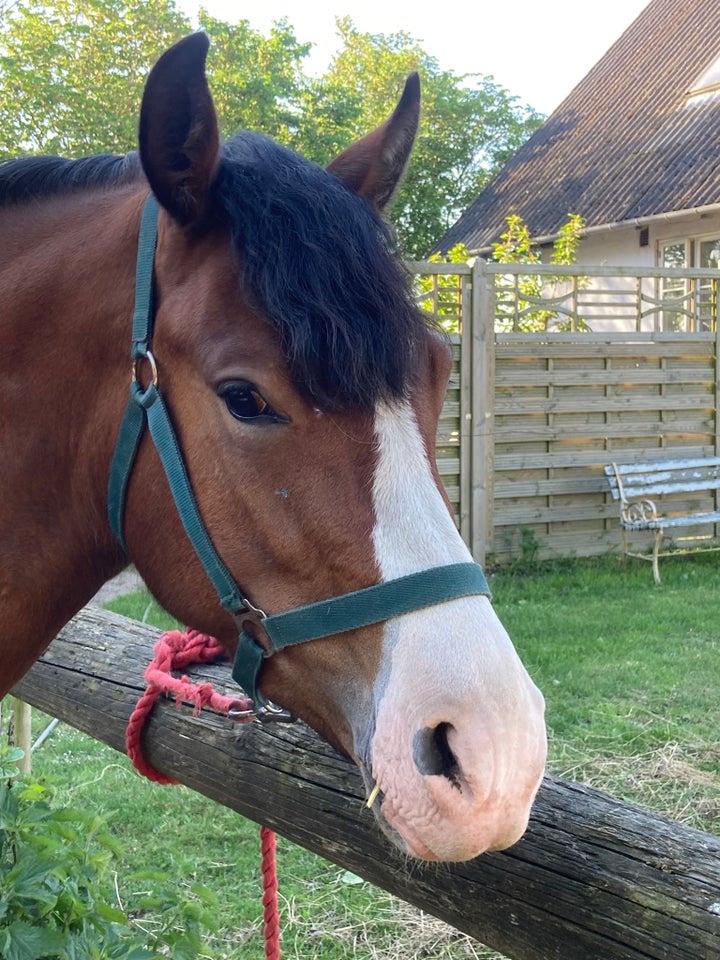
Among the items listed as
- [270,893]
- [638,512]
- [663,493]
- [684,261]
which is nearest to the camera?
[270,893]

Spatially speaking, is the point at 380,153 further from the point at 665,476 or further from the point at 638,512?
the point at 665,476

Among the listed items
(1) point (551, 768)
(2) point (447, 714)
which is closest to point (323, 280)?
(2) point (447, 714)

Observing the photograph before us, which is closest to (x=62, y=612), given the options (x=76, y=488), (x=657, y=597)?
(x=76, y=488)

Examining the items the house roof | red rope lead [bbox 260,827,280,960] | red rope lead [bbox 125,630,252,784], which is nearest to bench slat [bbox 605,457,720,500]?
the house roof

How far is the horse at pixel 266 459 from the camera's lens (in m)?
1.10

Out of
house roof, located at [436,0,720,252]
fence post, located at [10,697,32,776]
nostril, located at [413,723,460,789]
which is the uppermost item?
house roof, located at [436,0,720,252]

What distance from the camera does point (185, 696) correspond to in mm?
1812

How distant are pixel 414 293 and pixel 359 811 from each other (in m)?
0.92

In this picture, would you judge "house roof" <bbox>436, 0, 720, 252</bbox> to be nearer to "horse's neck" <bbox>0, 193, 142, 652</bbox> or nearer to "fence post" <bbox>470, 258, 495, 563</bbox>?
"fence post" <bbox>470, 258, 495, 563</bbox>

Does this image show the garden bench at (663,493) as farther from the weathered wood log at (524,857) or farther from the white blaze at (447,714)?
the white blaze at (447,714)

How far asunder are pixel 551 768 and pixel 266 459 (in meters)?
2.86

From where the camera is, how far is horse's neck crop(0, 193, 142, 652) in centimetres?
144

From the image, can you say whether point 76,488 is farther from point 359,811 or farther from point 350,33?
point 350,33

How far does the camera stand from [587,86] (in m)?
17.2
